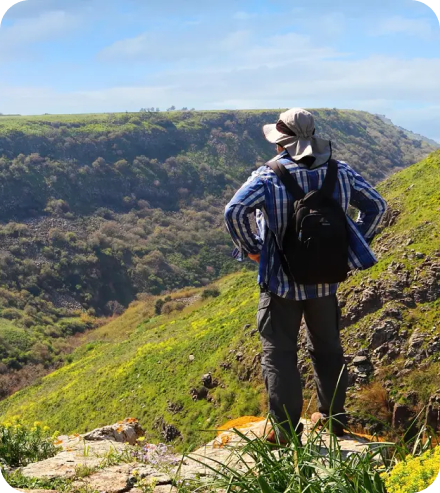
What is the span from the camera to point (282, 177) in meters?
3.45

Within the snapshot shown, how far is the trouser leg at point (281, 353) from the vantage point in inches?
142

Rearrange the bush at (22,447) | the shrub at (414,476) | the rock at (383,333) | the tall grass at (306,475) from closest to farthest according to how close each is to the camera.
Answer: the shrub at (414,476)
the tall grass at (306,475)
the bush at (22,447)
the rock at (383,333)

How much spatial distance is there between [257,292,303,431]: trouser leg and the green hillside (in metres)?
0.70

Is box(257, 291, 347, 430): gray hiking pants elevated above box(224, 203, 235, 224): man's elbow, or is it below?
below

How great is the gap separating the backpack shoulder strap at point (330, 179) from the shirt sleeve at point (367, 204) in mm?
281

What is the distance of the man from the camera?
3.46 meters

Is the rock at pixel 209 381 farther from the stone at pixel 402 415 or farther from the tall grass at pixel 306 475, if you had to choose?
the tall grass at pixel 306 475

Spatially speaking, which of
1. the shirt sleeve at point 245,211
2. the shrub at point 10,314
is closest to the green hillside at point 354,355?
the shirt sleeve at point 245,211

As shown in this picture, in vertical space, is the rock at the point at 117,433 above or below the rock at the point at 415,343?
below

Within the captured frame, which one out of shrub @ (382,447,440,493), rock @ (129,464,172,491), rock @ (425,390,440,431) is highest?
shrub @ (382,447,440,493)

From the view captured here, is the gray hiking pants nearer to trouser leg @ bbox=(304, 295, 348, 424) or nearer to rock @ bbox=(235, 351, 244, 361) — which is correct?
trouser leg @ bbox=(304, 295, 348, 424)

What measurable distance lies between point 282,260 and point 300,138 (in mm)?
814

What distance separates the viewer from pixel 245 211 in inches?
135

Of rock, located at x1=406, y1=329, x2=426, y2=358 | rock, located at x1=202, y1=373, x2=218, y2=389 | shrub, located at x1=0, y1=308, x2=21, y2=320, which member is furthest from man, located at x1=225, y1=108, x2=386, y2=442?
shrub, located at x1=0, y1=308, x2=21, y2=320
